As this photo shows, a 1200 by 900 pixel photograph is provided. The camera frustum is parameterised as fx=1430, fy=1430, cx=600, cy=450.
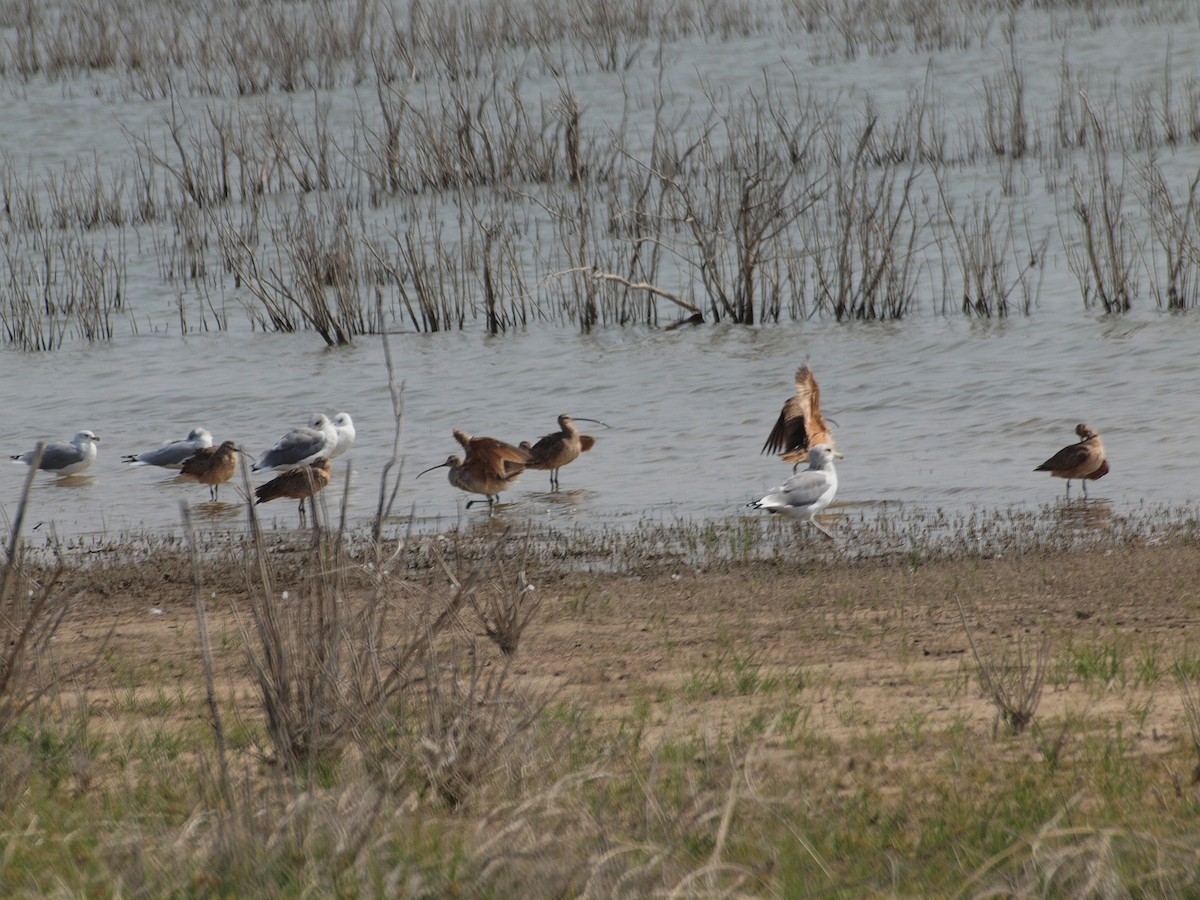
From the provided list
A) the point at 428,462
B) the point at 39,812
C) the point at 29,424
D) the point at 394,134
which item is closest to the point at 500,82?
the point at 394,134

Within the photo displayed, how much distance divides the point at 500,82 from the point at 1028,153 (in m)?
9.22

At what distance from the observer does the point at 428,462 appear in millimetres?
11289

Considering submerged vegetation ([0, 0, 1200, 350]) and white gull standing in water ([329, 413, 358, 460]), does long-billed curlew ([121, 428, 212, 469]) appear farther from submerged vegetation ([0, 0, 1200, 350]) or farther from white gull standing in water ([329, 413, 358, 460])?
submerged vegetation ([0, 0, 1200, 350])

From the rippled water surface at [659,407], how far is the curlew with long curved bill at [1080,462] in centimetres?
20

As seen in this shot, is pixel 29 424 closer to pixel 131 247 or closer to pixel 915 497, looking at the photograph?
pixel 131 247

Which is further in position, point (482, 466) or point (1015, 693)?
point (482, 466)

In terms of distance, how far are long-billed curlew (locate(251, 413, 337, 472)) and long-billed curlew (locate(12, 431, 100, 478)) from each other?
1.49m

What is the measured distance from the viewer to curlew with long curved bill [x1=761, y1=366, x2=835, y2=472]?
943 cm

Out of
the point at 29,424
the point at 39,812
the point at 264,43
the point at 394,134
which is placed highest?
the point at 264,43

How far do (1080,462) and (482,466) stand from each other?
3767 mm

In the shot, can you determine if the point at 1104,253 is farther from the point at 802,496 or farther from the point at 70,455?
→ the point at 70,455

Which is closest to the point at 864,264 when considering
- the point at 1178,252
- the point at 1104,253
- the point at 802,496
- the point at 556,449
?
the point at 1104,253

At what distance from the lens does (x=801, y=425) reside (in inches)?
375

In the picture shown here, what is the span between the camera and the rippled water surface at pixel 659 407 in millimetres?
9789
